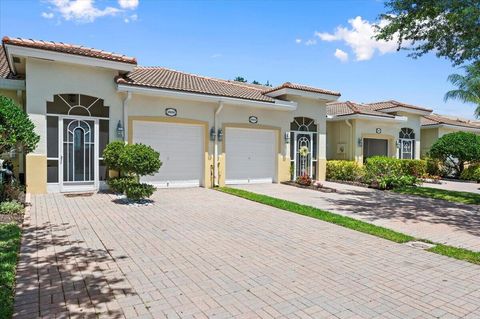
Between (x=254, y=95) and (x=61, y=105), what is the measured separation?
842 cm

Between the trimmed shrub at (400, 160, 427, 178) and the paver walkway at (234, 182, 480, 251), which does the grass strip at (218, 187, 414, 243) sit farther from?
the trimmed shrub at (400, 160, 427, 178)

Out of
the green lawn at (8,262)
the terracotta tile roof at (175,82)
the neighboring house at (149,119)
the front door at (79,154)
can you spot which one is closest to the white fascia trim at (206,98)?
the neighboring house at (149,119)

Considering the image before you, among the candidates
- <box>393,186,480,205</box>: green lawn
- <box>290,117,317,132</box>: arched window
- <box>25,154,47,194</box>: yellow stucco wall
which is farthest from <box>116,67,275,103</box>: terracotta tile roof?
<box>393,186,480,205</box>: green lawn

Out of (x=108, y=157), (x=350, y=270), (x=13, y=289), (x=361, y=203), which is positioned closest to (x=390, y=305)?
(x=350, y=270)

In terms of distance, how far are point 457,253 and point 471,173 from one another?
703 inches

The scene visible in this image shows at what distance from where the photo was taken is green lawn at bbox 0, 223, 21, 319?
12.5 feet

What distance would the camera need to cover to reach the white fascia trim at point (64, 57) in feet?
34.8

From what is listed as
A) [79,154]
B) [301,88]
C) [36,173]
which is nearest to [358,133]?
[301,88]

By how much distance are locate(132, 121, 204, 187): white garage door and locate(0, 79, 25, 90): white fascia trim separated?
3.92 metres

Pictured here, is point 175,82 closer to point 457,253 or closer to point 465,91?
point 457,253

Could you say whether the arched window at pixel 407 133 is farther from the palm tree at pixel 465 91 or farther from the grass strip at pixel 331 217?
the grass strip at pixel 331 217

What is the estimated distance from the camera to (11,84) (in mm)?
11742

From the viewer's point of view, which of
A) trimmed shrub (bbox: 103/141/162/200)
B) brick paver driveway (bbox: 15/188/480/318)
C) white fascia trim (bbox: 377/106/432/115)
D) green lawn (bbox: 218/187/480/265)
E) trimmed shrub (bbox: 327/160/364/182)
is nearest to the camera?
brick paver driveway (bbox: 15/188/480/318)

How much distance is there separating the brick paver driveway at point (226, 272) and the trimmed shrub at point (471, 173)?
1712cm
